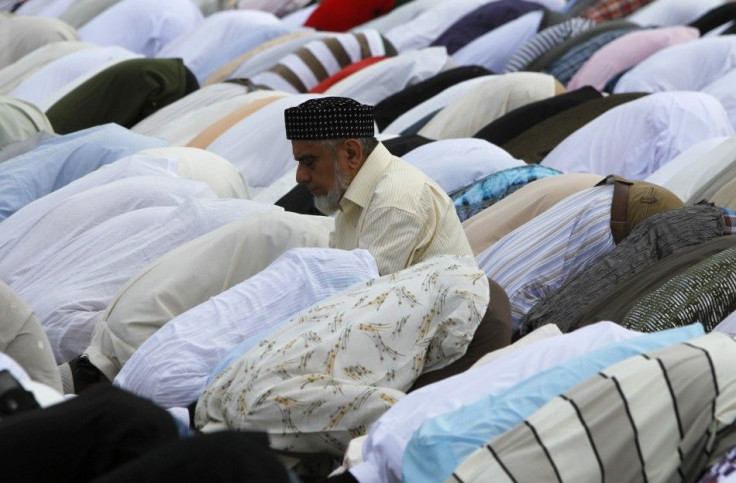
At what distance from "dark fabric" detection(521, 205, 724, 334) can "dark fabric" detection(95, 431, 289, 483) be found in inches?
73.6

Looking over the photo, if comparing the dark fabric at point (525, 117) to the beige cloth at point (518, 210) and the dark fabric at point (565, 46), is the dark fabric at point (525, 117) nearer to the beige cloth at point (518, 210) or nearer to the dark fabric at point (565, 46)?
the beige cloth at point (518, 210)

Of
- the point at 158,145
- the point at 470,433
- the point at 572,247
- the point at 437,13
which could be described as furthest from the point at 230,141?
the point at 470,433

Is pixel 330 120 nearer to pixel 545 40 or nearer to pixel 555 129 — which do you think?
pixel 555 129

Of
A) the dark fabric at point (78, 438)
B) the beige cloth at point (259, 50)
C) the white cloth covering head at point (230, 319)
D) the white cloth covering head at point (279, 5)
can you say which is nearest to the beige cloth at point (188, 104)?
the beige cloth at point (259, 50)

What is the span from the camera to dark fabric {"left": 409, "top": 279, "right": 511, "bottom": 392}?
300 centimetres

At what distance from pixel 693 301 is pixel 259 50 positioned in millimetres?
5141

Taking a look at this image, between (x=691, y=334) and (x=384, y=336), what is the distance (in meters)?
0.59

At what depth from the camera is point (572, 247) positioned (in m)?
4.05

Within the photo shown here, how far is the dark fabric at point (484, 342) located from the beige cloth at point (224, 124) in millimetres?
3132

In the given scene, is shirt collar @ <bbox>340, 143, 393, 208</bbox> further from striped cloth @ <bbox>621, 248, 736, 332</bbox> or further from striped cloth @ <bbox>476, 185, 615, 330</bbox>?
striped cloth @ <bbox>621, 248, 736, 332</bbox>

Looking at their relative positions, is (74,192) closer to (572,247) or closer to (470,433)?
(572,247)

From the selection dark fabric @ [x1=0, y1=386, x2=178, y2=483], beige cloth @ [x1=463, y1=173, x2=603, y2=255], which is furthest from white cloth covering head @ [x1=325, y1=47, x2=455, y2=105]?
dark fabric @ [x1=0, y1=386, x2=178, y2=483]

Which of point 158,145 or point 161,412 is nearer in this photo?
point 161,412

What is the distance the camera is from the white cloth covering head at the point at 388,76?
6961mm
